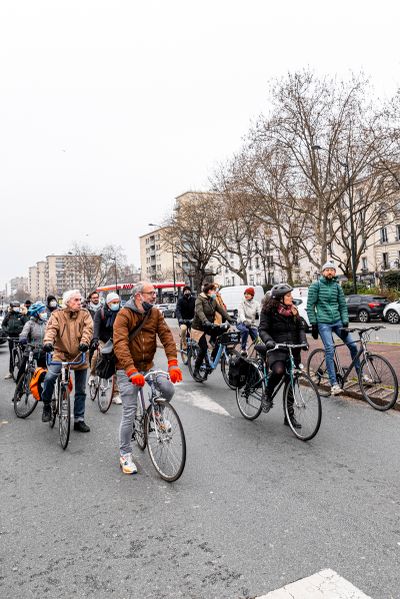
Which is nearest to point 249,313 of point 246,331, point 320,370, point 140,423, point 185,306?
point 246,331

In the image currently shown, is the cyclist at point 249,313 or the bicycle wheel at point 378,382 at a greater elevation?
the cyclist at point 249,313

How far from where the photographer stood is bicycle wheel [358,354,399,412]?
21.0ft

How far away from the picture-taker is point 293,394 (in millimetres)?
5574

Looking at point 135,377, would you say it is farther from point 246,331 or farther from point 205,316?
point 246,331

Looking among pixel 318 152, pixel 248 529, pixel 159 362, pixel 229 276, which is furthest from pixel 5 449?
pixel 229 276

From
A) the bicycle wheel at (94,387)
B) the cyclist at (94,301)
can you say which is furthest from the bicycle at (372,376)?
the cyclist at (94,301)

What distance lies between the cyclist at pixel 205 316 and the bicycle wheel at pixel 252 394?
88.7 inches

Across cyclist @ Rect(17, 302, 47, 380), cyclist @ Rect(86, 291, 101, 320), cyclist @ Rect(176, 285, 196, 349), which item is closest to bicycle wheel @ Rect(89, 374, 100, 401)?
cyclist @ Rect(17, 302, 47, 380)

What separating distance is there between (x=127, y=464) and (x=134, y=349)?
110cm

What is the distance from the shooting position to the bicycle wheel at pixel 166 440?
428cm

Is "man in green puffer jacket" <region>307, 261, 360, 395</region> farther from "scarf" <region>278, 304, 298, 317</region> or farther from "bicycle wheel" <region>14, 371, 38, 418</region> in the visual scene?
"bicycle wheel" <region>14, 371, 38, 418</region>

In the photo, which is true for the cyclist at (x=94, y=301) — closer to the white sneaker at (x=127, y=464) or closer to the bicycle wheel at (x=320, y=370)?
the bicycle wheel at (x=320, y=370)

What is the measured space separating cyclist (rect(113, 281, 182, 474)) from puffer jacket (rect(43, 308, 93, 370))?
1351 mm

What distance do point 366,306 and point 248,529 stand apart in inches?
989
